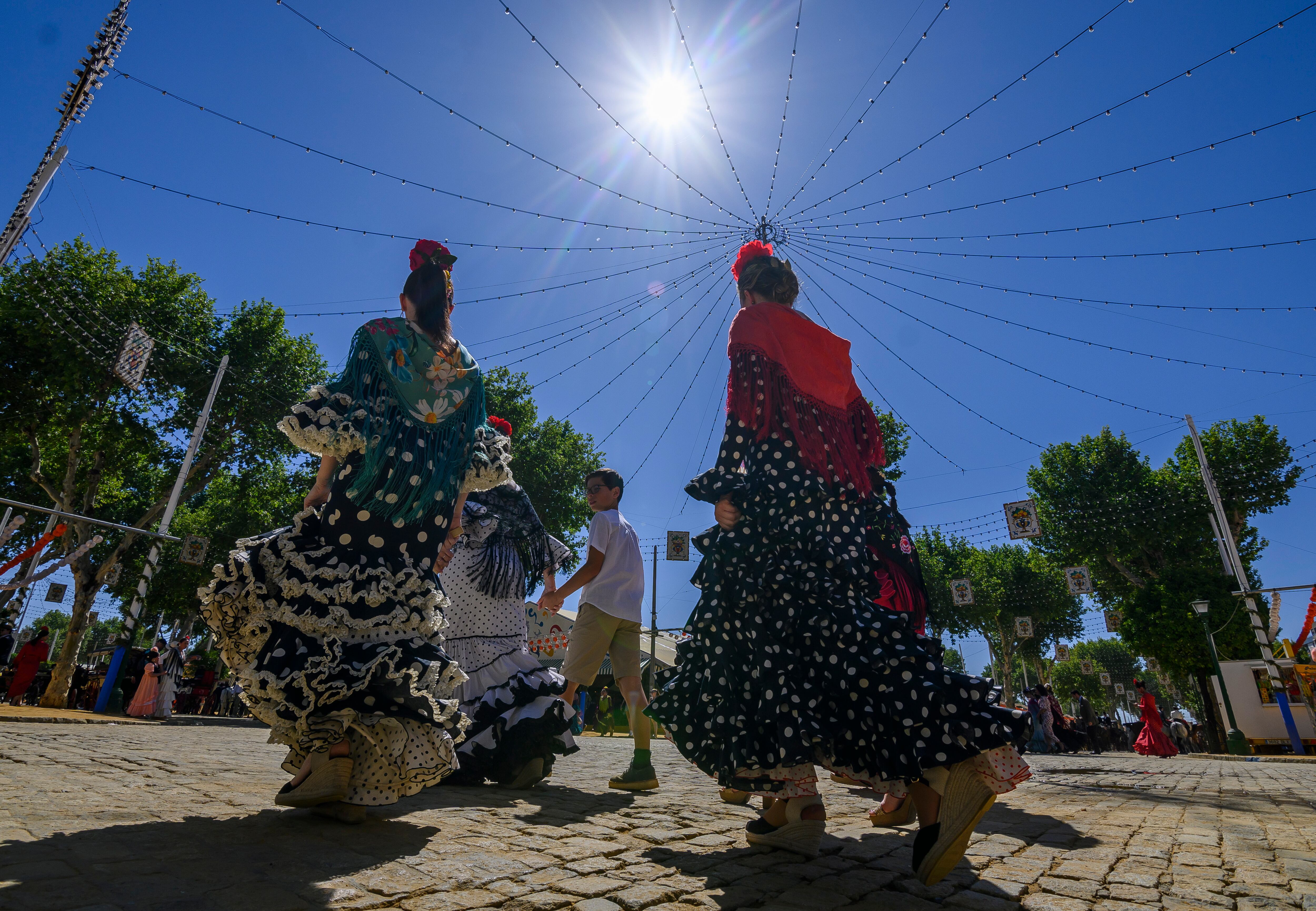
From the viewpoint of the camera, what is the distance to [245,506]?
23.9 m

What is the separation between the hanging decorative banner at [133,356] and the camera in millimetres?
14039

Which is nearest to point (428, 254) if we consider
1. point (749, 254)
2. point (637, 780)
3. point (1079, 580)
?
point (749, 254)

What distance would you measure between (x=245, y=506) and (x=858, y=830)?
26.7 m

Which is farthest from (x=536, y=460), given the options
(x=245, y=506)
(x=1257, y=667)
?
(x=1257, y=667)

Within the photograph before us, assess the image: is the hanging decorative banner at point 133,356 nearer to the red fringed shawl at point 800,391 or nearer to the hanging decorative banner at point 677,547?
the hanging decorative banner at point 677,547

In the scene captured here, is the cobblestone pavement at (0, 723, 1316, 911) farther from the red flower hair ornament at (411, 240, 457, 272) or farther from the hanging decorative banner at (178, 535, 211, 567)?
the hanging decorative banner at (178, 535, 211, 567)

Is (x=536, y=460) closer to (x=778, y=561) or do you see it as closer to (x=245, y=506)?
(x=245, y=506)

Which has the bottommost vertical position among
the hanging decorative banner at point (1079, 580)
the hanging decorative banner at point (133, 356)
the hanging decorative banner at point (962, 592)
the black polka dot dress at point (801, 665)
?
the black polka dot dress at point (801, 665)

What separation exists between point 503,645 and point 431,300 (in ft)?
7.18

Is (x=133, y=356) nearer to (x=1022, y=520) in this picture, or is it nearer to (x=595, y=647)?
(x=595, y=647)

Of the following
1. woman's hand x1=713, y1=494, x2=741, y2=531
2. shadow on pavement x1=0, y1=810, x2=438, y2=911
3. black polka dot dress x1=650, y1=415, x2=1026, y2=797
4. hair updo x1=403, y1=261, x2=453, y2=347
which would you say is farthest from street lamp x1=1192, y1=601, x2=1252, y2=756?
shadow on pavement x1=0, y1=810, x2=438, y2=911

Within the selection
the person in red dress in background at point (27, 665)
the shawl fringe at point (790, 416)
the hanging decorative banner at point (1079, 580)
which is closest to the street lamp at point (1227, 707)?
the hanging decorative banner at point (1079, 580)

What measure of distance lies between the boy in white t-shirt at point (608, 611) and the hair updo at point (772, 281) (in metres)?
1.86

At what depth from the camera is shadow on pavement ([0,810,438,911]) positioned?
1.27 metres
